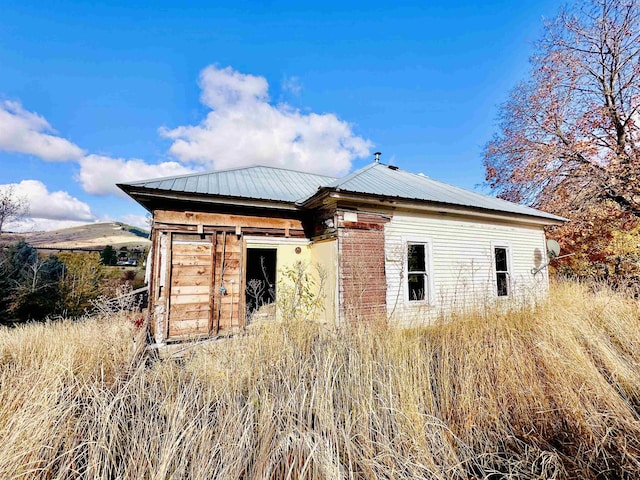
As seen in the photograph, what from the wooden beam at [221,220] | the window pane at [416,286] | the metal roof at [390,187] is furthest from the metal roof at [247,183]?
the window pane at [416,286]

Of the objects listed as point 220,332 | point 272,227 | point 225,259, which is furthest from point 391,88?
point 220,332

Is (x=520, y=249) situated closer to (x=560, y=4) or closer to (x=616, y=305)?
(x=616, y=305)

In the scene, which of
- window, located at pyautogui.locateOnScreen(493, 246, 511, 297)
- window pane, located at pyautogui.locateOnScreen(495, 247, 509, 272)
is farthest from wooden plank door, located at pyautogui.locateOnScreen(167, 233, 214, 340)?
window pane, located at pyautogui.locateOnScreen(495, 247, 509, 272)

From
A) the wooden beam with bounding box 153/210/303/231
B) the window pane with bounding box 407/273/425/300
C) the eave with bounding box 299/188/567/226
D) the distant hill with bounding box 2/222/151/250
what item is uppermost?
the distant hill with bounding box 2/222/151/250

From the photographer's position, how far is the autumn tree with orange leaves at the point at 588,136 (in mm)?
11305

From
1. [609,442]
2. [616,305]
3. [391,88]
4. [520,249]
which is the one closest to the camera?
[609,442]

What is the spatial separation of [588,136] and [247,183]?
600 inches

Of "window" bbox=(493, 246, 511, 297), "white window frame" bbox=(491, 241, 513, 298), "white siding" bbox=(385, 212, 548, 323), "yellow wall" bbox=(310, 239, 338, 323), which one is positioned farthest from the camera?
"window" bbox=(493, 246, 511, 297)

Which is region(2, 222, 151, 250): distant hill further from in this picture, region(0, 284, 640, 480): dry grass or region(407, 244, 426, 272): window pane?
region(0, 284, 640, 480): dry grass

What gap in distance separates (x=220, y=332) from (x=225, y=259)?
1.78 m

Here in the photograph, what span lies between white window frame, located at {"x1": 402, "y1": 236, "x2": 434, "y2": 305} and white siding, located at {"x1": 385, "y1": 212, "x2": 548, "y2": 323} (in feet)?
0.11

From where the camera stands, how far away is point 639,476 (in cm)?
195

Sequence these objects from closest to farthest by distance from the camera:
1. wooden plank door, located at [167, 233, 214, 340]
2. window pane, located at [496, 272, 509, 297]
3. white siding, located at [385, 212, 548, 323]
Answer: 1. wooden plank door, located at [167, 233, 214, 340]
2. white siding, located at [385, 212, 548, 323]
3. window pane, located at [496, 272, 509, 297]

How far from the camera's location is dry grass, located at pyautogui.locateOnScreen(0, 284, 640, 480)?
1890mm
